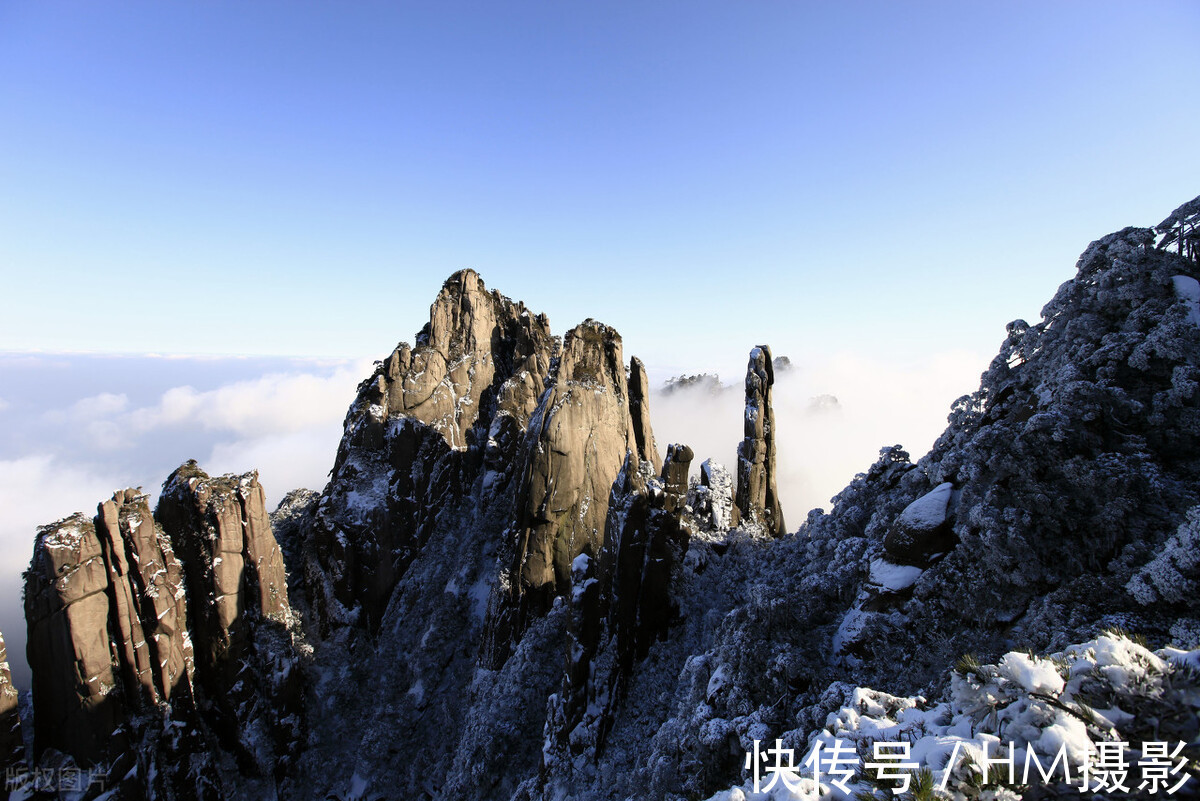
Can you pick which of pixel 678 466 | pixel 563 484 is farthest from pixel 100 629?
pixel 678 466

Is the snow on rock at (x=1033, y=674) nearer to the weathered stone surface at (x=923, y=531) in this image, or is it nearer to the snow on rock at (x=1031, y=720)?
the snow on rock at (x=1031, y=720)

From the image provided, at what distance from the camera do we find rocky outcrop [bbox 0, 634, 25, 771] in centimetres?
2580

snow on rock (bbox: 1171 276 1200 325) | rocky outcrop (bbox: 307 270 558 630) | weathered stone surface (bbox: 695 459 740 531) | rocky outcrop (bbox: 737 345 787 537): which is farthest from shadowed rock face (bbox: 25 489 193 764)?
snow on rock (bbox: 1171 276 1200 325)

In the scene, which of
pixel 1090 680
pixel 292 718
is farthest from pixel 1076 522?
pixel 292 718

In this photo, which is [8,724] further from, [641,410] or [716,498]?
[641,410]

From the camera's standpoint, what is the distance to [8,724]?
85.3ft

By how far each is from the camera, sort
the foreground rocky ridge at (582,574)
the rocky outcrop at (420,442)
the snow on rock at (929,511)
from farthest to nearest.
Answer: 1. the rocky outcrop at (420,442)
2. the snow on rock at (929,511)
3. the foreground rocky ridge at (582,574)

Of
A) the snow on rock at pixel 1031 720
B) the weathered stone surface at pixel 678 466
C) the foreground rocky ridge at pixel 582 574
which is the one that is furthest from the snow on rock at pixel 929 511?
the weathered stone surface at pixel 678 466

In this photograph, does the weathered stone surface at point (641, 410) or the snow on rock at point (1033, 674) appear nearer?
the snow on rock at point (1033, 674)

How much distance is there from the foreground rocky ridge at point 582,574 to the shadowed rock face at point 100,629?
15 cm

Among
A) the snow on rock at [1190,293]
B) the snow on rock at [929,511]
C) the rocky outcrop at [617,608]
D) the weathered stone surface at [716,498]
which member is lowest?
the rocky outcrop at [617,608]

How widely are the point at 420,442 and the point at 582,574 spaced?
2366 centimetres

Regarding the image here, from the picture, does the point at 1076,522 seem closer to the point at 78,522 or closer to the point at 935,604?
the point at 935,604

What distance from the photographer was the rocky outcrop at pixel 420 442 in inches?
1646
